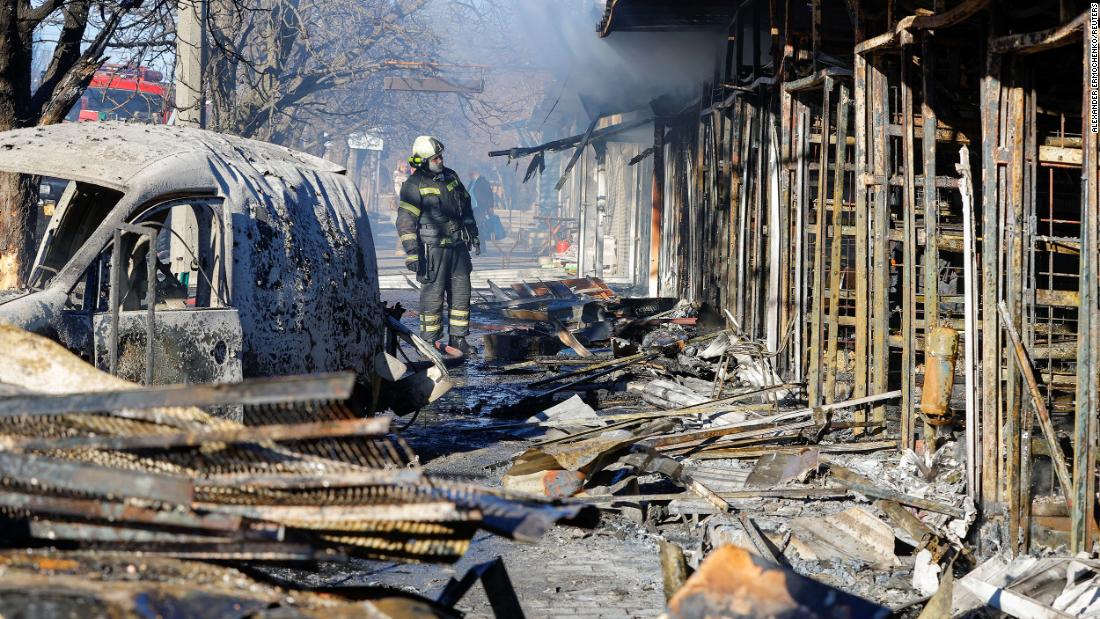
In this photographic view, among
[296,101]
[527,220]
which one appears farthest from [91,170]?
[527,220]

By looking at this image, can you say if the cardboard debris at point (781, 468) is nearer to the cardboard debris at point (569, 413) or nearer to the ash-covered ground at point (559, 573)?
the ash-covered ground at point (559, 573)

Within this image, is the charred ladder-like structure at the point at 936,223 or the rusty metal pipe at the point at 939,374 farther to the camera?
the rusty metal pipe at the point at 939,374

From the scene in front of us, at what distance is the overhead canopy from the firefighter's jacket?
10.7ft

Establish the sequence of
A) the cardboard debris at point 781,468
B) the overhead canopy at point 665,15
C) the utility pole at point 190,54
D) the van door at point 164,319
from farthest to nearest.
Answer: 1. the overhead canopy at point 665,15
2. the utility pole at point 190,54
3. the cardboard debris at point 781,468
4. the van door at point 164,319

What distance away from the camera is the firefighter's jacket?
42.0ft

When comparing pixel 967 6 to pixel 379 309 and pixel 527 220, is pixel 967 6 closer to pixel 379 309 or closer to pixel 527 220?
pixel 379 309

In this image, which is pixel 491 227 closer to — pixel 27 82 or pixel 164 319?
pixel 27 82

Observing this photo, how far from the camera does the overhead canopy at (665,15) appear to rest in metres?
14.2

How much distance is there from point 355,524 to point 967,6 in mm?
4712

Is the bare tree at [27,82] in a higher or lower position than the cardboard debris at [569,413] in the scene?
higher

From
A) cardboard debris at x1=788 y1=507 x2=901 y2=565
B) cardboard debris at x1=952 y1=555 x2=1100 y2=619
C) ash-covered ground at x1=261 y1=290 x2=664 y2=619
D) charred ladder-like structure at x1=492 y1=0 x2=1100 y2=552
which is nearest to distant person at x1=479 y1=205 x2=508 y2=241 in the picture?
charred ladder-like structure at x1=492 y1=0 x2=1100 y2=552

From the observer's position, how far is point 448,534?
9.28 ft

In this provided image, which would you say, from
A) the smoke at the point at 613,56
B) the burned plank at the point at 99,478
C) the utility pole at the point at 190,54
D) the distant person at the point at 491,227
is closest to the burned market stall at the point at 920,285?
the burned plank at the point at 99,478

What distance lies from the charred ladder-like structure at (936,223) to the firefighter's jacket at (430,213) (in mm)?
3200
